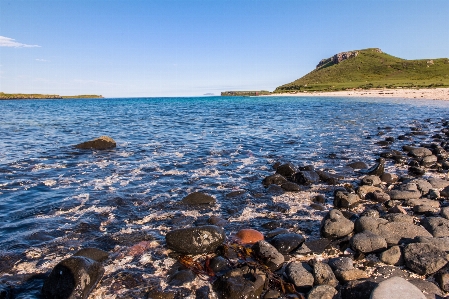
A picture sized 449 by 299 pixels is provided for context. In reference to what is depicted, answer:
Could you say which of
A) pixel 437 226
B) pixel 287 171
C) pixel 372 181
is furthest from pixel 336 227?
pixel 287 171

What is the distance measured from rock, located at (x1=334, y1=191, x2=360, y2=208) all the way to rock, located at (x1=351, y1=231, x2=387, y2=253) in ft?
8.70

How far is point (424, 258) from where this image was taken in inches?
224

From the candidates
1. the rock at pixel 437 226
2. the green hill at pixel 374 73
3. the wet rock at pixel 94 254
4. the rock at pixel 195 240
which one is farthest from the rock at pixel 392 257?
the green hill at pixel 374 73

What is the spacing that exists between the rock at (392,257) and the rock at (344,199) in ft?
10.1

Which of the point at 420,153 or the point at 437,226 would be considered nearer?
the point at 437,226

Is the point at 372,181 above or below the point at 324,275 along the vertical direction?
above

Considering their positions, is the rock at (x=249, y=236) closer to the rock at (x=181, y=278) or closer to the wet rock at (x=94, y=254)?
the rock at (x=181, y=278)

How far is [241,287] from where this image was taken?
201 inches

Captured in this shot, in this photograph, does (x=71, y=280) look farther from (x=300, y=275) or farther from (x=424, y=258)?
(x=424, y=258)

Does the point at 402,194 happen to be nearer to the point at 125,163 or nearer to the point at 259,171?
the point at 259,171

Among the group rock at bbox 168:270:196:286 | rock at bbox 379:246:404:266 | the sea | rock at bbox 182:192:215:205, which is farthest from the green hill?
rock at bbox 168:270:196:286

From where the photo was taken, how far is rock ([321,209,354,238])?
7230 mm

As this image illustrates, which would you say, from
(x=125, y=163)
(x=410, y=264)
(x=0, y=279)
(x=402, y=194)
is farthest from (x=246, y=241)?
(x=125, y=163)

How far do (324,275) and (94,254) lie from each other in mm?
4944
